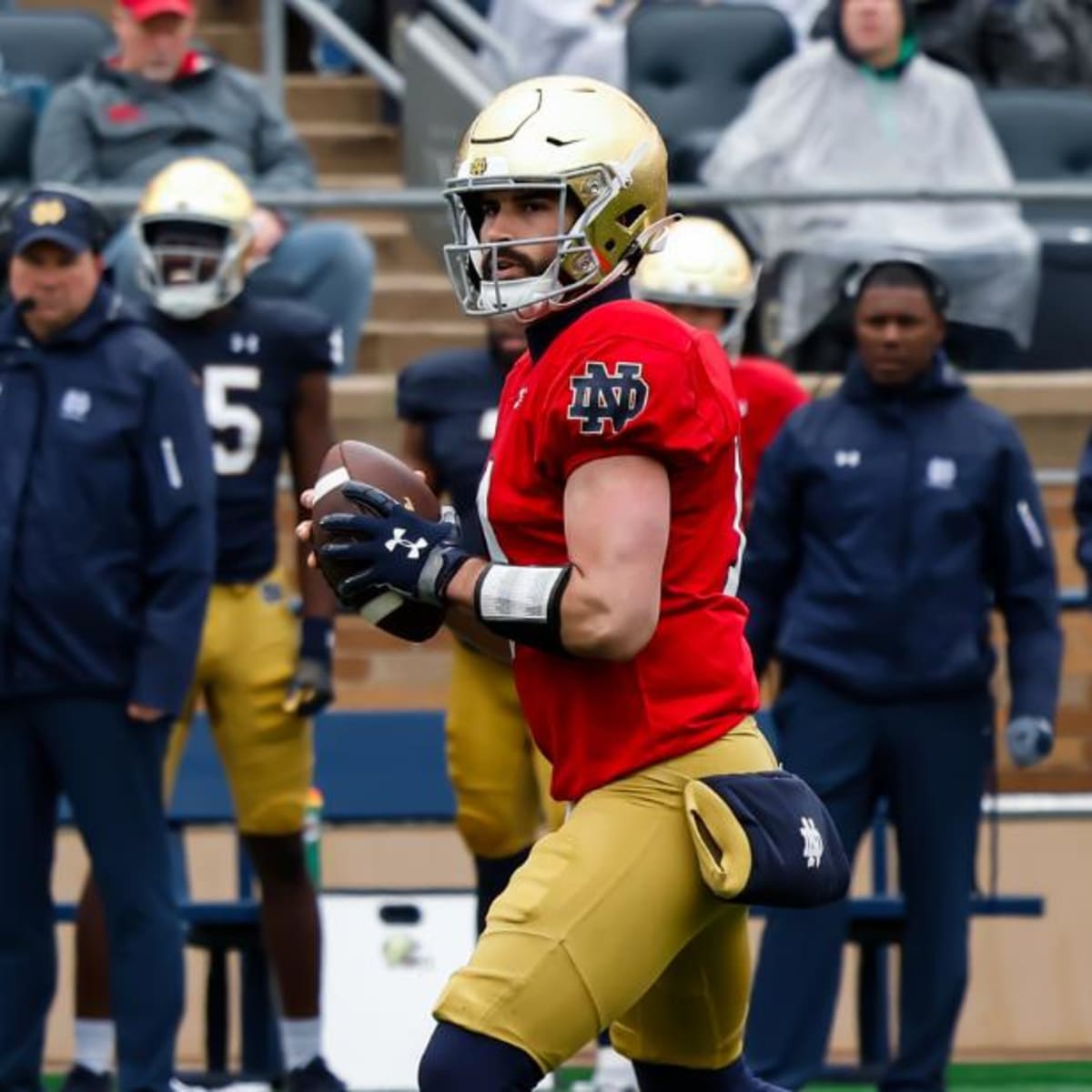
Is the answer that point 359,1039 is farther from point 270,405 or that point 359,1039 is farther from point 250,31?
point 250,31

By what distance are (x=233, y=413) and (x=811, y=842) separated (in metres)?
2.99

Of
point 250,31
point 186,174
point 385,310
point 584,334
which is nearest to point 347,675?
point 385,310

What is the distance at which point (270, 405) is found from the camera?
7.43m

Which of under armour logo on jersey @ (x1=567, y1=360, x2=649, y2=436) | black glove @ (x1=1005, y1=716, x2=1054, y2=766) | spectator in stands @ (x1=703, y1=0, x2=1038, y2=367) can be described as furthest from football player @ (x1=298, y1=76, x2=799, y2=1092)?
spectator in stands @ (x1=703, y1=0, x2=1038, y2=367)

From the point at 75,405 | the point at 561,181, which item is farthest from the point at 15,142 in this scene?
the point at 561,181

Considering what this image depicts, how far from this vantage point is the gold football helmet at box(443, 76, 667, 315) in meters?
4.64

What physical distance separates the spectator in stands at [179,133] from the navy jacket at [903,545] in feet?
7.02

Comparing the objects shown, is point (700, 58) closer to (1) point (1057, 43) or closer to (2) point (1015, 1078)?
(1) point (1057, 43)

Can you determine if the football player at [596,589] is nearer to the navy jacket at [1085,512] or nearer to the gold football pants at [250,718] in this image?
the gold football pants at [250,718]

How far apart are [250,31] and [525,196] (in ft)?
23.6

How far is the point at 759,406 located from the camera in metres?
7.66

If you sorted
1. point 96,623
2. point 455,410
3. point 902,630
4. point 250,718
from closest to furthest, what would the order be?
point 96,623 → point 902,630 → point 250,718 → point 455,410

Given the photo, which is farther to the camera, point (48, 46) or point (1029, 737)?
point (48, 46)

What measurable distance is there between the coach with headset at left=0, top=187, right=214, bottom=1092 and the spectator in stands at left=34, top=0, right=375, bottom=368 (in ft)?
6.94
